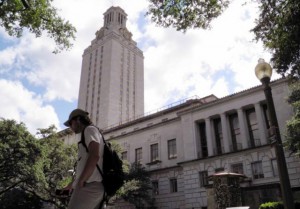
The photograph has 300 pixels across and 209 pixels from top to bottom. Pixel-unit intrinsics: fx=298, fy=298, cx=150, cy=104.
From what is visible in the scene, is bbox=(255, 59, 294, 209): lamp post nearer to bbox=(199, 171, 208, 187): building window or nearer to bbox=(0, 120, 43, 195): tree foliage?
bbox=(0, 120, 43, 195): tree foliage

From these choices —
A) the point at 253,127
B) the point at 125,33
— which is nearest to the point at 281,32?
the point at 253,127

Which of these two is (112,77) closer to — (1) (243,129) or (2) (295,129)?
(1) (243,129)

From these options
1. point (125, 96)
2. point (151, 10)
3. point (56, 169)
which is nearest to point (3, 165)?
point (56, 169)

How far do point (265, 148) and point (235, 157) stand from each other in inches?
113

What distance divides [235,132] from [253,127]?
1.85 meters

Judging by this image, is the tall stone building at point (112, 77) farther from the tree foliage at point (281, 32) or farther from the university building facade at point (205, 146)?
the tree foliage at point (281, 32)

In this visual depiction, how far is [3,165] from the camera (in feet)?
76.9

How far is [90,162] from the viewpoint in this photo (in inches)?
133

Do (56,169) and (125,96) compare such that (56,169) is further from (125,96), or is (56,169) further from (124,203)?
(125,96)

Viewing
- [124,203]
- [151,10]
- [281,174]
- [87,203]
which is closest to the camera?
[87,203]

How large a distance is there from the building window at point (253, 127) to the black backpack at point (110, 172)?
1015 inches

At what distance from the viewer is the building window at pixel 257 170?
25.8 meters

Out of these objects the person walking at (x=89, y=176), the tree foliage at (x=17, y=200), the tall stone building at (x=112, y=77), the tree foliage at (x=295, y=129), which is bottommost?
the person walking at (x=89, y=176)

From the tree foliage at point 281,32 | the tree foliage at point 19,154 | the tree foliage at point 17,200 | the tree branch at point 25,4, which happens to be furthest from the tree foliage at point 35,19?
the tree foliage at point 17,200
